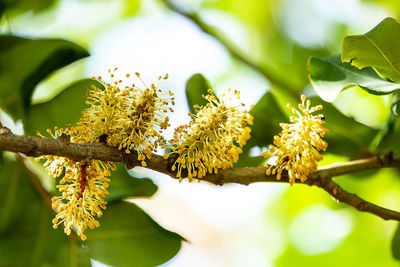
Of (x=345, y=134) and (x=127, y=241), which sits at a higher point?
(x=345, y=134)

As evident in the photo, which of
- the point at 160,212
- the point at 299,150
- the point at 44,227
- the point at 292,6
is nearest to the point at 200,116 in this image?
the point at 299,150

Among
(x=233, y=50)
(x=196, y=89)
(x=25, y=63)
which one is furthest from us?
(x=233, y=50)

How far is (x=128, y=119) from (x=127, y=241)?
51 centimetres

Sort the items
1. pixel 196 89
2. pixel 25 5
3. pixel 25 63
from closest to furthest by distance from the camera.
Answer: pixel 196 89
pixel 25 63
pixel 25 5

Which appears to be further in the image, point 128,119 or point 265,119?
point 265,119

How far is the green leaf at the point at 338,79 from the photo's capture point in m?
1.01

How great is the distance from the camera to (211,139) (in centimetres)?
104

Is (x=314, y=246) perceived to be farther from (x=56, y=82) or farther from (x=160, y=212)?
(x=160, y=212)

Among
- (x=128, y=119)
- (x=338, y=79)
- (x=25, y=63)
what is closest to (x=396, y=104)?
(x=338, y=79)

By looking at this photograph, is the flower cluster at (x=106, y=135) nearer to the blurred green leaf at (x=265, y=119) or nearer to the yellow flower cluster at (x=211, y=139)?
the yellow flower cluster at (x=211, y=139)

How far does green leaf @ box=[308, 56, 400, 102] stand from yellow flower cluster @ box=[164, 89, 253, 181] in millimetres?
187

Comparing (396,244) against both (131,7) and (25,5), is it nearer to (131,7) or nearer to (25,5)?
(25,5)

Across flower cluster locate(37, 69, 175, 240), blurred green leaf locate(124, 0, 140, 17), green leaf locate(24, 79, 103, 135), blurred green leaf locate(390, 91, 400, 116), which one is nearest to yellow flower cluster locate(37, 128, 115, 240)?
flower cluster locate(37, 69, 175, 240)

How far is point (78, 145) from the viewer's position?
923 millimetres
